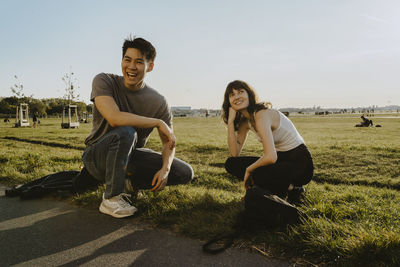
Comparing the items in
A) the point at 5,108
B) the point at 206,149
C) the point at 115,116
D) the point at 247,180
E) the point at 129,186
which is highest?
the point at 5,108

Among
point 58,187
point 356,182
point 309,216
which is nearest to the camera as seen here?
point 309,216

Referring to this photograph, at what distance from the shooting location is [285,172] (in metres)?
3.34

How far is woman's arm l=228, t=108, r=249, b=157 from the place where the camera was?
4.12 meters

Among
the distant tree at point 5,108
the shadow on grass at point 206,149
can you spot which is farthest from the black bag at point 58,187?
the distant tree at point 5,108

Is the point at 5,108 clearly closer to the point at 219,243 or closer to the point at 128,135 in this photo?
the point at 128,135

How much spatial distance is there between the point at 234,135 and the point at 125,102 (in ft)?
5.61

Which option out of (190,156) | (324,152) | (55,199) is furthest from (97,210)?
(324,152)

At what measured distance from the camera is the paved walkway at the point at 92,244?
2.17 meters

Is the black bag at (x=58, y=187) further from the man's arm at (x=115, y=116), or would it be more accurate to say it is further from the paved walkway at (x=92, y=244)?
the man's arm at (x=115, y=116)

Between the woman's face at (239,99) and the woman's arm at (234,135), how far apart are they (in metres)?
0.34

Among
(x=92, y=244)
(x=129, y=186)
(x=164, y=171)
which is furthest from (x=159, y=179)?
(x=92, y=244)

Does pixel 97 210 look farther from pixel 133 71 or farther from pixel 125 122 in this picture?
→ pixel 133 71

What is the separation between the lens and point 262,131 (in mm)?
3209

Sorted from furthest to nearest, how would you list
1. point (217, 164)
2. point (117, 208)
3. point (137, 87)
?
point (217, 164), point (137, 87), point (117, 208)
